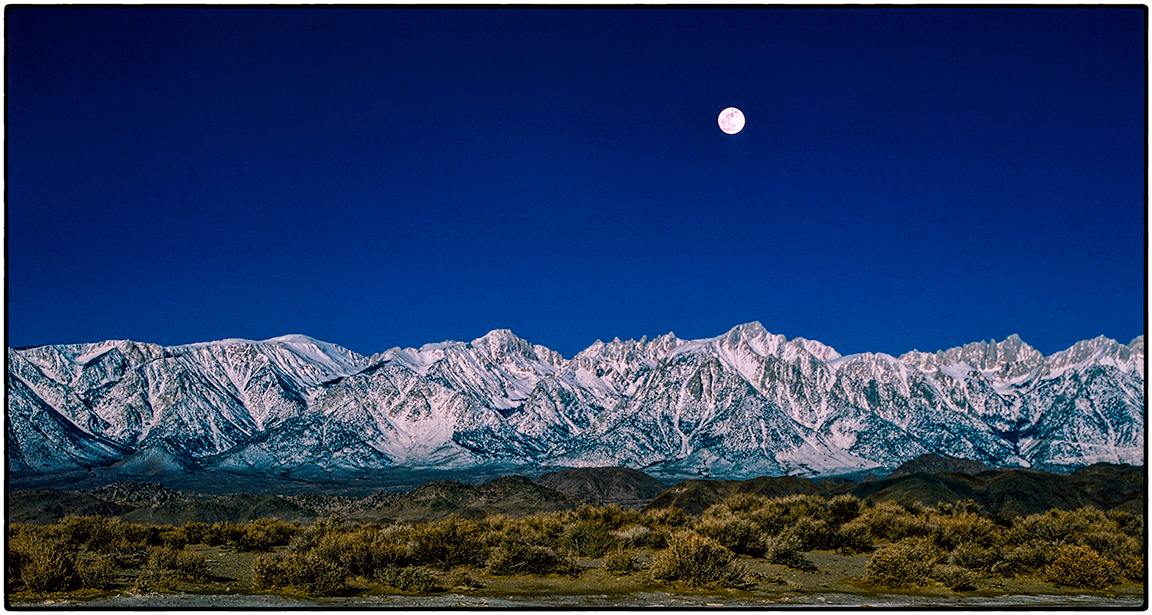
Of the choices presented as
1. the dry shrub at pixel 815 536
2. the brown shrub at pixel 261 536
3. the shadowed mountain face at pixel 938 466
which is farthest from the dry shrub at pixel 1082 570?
the shadowed mountain face at pixel 938 466

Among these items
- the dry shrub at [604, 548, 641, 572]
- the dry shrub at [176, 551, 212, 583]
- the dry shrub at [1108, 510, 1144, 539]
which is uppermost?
the dry shrub at [1108, 510, 1144, 539]

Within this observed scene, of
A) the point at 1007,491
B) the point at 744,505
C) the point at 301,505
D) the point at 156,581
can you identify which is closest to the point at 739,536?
the point at 744,505

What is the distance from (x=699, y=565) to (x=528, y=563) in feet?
18.2

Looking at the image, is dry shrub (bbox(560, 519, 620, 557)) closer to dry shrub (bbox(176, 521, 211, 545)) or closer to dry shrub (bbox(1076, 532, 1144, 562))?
dry shrub (bbox(176, 521, 211, 545))

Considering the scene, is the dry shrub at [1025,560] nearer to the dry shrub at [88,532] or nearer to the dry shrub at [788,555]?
the dry shrub at [788,555]

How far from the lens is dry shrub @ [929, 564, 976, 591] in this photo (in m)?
26.7

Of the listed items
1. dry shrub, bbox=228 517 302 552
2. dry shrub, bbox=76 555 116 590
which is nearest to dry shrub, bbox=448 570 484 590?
dry shrub, bbox=76 555 116 590

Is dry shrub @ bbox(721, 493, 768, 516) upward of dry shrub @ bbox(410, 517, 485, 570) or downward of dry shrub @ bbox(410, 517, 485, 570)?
upward

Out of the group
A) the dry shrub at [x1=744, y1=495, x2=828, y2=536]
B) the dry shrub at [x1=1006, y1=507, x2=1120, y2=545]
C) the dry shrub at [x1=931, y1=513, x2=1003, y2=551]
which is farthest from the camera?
the dry shrub at [x1=744, y1=495, x2=828, y2=536]

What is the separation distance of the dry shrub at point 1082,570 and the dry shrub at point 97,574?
94.6 feet

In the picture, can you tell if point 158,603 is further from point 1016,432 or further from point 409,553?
point 1016,432

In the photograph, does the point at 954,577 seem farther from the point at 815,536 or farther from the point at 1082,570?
the point at 815,536

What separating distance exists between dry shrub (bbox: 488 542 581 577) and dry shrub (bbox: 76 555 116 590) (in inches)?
450

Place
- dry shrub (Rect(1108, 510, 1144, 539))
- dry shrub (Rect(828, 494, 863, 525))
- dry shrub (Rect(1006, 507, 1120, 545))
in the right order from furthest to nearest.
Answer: dry shrub (Rect(828, 494, 863, 525)) → dry shrub (Rect(1108, 510, 1144, 539)) → dry shrub (Rect(1006, 507, 1120, 545))
